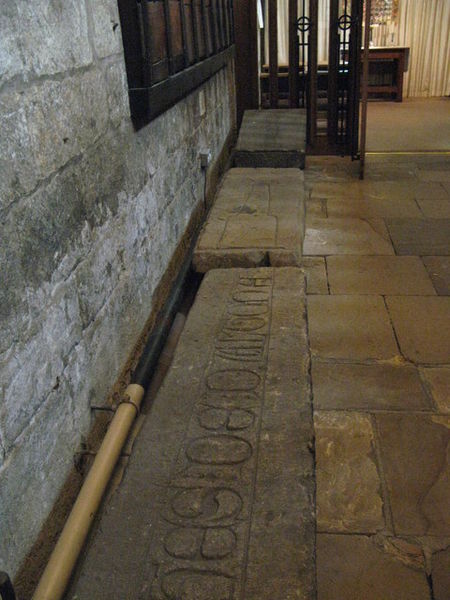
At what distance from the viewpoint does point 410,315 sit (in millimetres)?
3127

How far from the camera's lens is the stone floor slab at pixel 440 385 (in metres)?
2.35

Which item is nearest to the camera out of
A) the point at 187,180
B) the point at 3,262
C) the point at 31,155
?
the point at 3,262

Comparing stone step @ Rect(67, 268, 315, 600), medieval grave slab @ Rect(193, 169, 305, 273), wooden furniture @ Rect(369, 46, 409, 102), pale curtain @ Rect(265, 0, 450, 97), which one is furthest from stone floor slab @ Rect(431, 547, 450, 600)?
pale curtain @ Rect(265, 0, 450, 97)

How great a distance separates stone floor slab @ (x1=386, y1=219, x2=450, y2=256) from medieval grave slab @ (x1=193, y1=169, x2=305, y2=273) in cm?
73

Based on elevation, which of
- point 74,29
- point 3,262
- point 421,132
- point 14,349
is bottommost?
point 421,132

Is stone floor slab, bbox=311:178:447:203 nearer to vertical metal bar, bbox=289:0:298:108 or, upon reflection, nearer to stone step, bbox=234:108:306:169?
stone step, bbox=234:108:306:169

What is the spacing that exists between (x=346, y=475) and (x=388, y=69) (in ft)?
34.3

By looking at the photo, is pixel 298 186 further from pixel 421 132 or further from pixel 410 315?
pixel 421 132

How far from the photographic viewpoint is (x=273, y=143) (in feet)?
19.2

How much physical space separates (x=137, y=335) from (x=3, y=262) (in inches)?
53.0

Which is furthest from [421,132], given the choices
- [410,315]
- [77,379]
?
[77,379]

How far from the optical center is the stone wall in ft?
5.19

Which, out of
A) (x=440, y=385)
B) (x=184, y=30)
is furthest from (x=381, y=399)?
(x=184, y=30)

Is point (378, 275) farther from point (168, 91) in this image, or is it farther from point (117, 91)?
point (117, 91)
